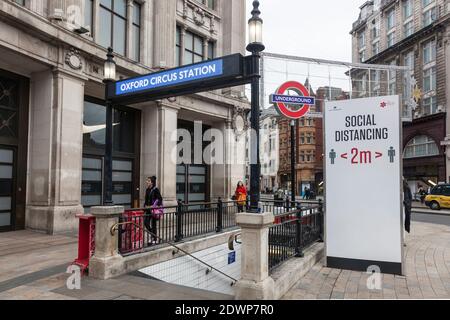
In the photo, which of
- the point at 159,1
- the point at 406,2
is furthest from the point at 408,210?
the point at 406,2

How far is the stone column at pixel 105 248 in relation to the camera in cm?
649

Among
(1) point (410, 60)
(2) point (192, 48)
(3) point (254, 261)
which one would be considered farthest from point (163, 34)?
(1) point (410, 60)

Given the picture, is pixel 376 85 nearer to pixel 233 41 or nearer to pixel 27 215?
pixel 233 41

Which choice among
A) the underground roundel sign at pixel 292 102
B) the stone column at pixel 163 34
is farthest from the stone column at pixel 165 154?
the underground roundel sign at pixel 292 102

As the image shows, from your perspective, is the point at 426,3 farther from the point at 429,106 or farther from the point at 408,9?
the point at 429,106

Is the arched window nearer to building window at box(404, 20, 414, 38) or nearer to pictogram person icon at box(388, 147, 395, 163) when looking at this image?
building window at box(404, 20, 414, 38)

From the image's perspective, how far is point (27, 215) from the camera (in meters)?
12.0

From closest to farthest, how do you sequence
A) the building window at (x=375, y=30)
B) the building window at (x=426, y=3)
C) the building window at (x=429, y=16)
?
the building window at (x=429, y=16), the building window at (x=426, y=3), the building window at (x=375, y=30)

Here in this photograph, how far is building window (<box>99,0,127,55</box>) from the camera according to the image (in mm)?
14734

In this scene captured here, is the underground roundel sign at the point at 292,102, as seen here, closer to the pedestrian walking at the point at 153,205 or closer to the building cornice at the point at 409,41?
the pedestrian walking at the point at 153,205

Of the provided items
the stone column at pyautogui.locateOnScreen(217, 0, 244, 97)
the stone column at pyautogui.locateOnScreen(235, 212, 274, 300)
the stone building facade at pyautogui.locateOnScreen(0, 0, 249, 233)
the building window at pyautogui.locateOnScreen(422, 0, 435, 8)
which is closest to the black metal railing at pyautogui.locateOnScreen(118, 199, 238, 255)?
the stone column at pyautogui.locateOnScreen(235, 212, 274, 300)

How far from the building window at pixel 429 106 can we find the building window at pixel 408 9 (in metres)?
11.8

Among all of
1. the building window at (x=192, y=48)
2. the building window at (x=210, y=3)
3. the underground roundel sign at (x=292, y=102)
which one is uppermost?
the building window at (x=210, y=3)

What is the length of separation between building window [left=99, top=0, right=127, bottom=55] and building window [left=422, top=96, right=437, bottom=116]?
3538 cm
